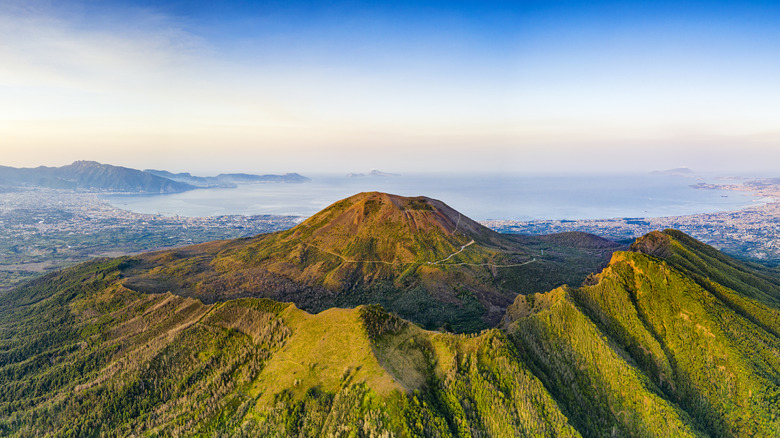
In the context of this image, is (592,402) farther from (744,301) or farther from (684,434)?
(744,301)

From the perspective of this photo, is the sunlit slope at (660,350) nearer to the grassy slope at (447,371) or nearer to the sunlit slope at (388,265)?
the grassy slope at (447,371)

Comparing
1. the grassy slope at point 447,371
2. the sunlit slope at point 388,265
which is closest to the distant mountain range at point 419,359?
the grassy slope at point 447,371

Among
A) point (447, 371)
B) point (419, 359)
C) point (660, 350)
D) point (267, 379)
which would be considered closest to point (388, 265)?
point (419, 359)

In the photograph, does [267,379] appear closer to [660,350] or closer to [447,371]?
[447,371]

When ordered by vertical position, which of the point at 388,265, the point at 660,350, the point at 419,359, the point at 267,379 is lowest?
the point at 267,379

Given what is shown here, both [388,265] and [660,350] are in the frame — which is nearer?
[660,350]

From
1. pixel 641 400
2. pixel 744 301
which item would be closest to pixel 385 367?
pixel 641 400
